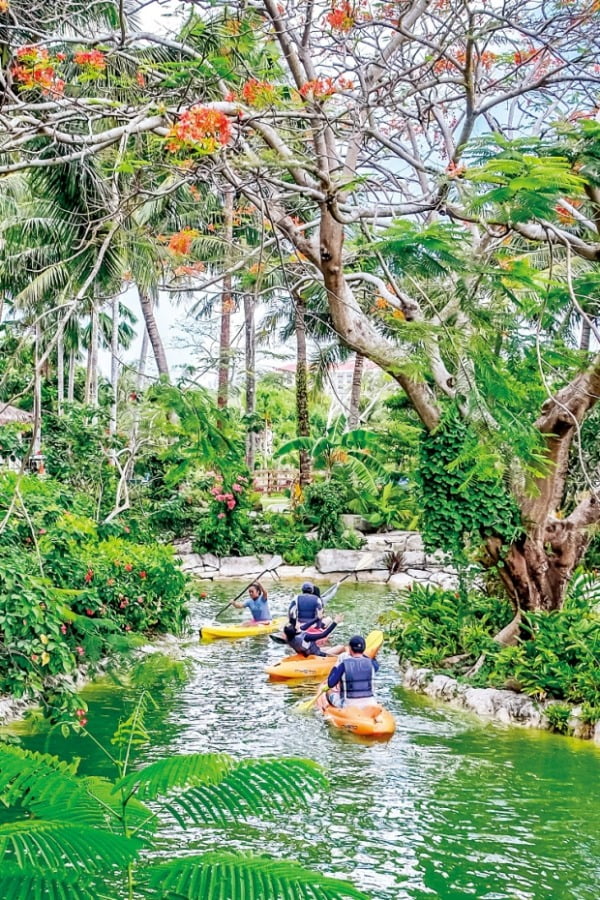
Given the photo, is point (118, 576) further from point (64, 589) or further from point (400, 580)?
point (400, 580)

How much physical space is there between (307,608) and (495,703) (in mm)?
3756

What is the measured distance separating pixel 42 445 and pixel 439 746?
42.7 feet

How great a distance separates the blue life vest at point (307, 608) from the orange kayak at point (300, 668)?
91 cm

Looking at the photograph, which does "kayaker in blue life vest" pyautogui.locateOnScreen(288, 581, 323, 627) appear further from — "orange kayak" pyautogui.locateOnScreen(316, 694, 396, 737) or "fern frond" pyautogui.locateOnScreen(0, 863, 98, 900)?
"fern frond" pyautogui.locateOnScreen(0, 863, 98, 900)

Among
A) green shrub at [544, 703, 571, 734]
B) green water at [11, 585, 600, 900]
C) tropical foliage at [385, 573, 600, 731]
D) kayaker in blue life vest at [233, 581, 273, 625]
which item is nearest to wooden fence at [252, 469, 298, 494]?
kayaker in blue life vest at [233, 581, 273, 625]

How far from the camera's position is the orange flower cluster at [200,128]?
19.5 feet

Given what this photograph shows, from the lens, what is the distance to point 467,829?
6.75 meters

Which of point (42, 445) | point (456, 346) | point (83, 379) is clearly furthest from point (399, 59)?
point (83, 379)

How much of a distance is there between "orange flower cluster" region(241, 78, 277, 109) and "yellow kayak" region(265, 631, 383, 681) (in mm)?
6730

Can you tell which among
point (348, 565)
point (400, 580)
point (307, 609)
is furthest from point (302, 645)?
point (348, 565)

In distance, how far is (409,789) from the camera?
7613 millimetres

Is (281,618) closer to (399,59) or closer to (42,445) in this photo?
(42,445)

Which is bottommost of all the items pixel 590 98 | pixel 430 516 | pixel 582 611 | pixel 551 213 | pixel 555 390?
pixel 582 611

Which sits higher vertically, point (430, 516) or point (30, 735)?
point (430, 516)
